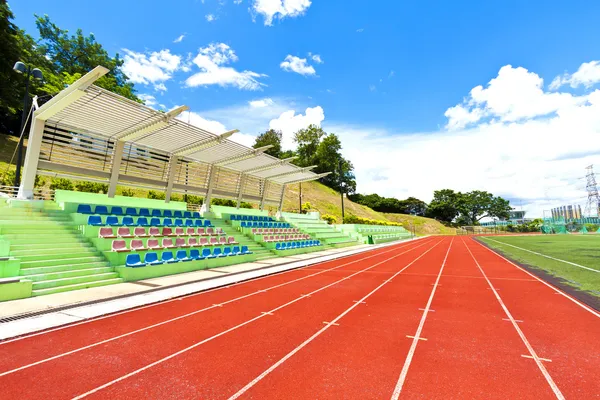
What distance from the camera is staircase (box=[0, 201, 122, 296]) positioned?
8.05m

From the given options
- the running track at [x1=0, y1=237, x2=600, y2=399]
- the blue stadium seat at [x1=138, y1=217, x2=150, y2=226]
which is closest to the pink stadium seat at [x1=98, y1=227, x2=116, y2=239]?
the blue stadium seat at [x1=138, y1=217, x2=150, y2=226]

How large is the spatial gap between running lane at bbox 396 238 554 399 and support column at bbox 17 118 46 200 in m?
15.3

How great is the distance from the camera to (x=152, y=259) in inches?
414

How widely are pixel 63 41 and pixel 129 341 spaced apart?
159ft

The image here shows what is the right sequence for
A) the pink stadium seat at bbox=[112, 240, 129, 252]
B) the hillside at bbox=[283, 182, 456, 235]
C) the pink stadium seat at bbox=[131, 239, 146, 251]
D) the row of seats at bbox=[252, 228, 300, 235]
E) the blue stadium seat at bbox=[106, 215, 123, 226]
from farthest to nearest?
the hillside at bbox=[283, 182, 456, 235] → the row of seats at bbox=[252, 228, 300, 235] → the blue stadium seat at bbox=[106, 215, 123, 226] → the pink stadium seat at bbox=[131, 239, 146, 251] → the pink stadium seat at bbox=[112, 240, 129, 252]

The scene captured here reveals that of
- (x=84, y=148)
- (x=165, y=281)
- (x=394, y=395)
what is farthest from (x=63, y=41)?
(x=394, y=395)

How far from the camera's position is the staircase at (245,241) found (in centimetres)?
1645

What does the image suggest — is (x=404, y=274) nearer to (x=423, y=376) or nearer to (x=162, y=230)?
(x=423, y=376)

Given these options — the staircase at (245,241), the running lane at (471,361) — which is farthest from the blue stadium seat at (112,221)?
the running lane at (471,361)

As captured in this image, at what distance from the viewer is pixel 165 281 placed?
9.66 m

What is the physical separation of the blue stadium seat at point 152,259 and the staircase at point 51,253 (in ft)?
3.54

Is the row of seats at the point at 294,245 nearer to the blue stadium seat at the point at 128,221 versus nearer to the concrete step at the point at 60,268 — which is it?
the blue stadium seat at the point at 128,221

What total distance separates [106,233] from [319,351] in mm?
10036

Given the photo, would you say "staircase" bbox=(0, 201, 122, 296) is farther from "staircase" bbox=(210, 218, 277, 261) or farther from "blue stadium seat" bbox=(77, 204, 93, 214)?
"staircase" bbox=(210, 218, 277, 261)
